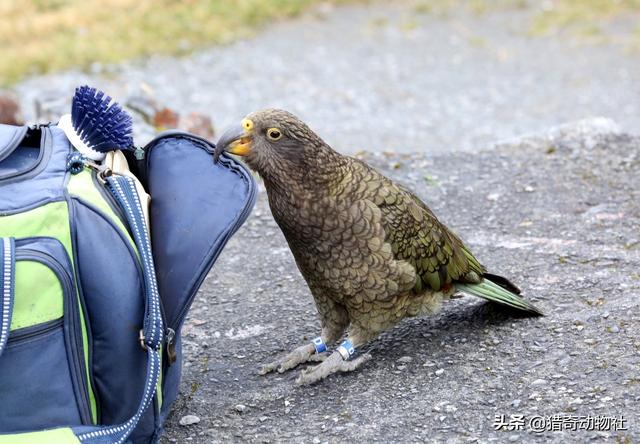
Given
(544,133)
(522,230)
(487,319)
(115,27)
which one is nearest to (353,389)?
(487,319)

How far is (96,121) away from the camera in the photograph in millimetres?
3268

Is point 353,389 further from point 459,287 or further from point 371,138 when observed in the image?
point 371,138

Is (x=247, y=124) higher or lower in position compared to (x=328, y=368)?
higher

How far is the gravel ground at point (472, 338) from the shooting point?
11.3ft

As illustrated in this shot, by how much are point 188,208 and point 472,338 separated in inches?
59.2

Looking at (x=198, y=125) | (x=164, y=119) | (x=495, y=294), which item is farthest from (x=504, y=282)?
(x=164, y=119)

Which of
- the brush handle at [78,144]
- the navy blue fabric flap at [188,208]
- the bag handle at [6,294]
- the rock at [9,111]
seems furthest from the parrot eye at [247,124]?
the rock at [9,111]

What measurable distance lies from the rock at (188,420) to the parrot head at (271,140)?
3.42ft

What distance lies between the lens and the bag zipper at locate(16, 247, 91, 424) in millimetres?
2812

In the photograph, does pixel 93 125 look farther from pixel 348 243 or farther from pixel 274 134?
pixel 348 243

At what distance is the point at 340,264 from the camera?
366cm

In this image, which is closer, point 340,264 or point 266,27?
point 340,264

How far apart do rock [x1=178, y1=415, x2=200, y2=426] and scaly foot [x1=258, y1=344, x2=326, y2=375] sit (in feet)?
1.46

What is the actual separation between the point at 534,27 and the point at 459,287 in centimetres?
1033
